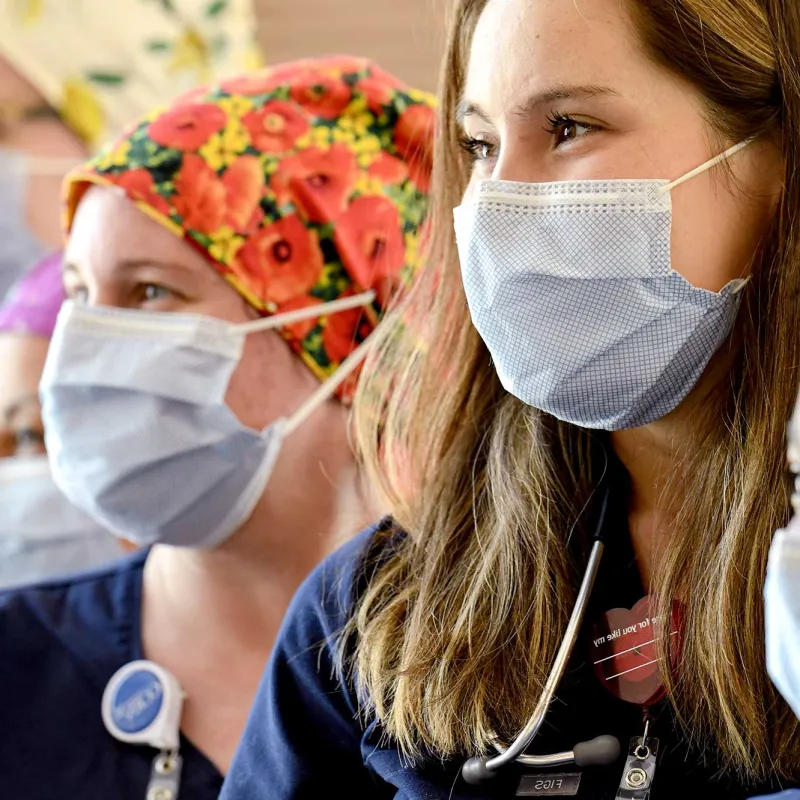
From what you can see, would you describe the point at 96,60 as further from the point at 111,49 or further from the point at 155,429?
the point at 155,429

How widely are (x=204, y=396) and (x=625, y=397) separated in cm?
84

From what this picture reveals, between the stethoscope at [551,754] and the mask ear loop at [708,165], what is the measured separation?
497 millimetres

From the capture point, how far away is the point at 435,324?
1743 millimetres

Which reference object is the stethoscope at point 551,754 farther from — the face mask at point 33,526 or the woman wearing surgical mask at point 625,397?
the face mask at point 33,526

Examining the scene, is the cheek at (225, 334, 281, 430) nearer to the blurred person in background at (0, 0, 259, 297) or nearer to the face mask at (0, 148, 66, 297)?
the face mask at (0, 148, 66, 297)

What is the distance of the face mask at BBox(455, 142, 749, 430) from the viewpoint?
53.8 inches

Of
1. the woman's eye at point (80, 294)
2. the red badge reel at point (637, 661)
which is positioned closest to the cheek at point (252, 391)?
the woman's eye at point (80, 294)

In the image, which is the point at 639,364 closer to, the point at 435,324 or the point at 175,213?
the point at 435,324

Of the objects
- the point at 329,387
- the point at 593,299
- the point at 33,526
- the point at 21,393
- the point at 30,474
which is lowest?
the point at 33,526

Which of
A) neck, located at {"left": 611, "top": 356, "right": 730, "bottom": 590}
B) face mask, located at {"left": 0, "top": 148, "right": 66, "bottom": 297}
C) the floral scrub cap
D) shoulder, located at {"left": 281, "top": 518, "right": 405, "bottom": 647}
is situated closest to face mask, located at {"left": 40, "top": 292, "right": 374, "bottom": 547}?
the floral scrub cap

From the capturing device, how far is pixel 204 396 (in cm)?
201

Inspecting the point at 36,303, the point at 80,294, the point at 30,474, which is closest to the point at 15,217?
the point at 36,303

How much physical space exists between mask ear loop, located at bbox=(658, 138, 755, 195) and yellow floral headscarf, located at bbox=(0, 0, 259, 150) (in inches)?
91.8

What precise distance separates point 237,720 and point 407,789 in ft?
2.13
